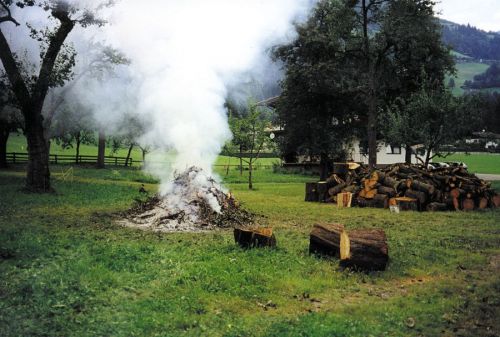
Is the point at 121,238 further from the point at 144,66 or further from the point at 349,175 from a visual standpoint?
the point at 349,175

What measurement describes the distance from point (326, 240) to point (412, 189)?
11.8m

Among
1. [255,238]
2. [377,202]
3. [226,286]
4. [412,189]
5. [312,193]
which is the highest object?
[412,189]

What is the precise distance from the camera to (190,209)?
Answer: 15164mm

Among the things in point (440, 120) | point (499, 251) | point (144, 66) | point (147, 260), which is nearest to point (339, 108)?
point (440, 120)

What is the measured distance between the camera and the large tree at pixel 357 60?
92.3ft

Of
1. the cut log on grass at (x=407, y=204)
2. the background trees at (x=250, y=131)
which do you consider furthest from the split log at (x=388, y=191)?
the background trees at (x=250, y=131)

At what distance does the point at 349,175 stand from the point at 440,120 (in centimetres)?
547

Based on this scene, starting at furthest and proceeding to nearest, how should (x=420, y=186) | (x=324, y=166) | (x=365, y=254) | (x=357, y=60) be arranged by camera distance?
(x=324, y=166) < (x=357, y=60) < (x=420, y=186) < (x=365, y=254)

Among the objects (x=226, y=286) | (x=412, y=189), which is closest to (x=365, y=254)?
(x=226, y=286)

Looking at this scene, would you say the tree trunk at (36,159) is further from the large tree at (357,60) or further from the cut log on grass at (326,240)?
the large tree at (357,60)

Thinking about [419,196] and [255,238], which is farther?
[419,196]

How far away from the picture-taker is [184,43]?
19391 millimetres

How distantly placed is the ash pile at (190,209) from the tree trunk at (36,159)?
7.80 m

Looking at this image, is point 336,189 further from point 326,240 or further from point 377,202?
point 326,240
